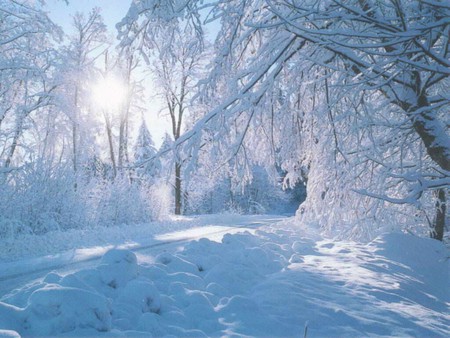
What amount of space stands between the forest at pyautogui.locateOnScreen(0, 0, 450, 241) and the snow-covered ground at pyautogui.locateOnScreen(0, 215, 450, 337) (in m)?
1.16

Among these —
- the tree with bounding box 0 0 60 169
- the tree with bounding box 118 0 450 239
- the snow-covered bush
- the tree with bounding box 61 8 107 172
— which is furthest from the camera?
the tree with bounding box 61 8 107 172

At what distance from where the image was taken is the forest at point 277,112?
3.04m

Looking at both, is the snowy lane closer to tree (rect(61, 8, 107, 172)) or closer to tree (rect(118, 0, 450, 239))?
tree (rect(118, 0, 450, 239))

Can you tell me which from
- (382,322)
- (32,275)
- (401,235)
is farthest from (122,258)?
(401,235)

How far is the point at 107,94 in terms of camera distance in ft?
63.7

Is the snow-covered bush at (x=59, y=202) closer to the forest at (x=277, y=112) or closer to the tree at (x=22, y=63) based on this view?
the forest at (x=277, y=112)

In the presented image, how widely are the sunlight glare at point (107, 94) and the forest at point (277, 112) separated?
86 centimetres

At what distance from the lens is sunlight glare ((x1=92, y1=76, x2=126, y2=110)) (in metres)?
17.8

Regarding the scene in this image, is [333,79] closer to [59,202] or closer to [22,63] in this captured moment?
[59,202]

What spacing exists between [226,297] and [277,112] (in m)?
3.21

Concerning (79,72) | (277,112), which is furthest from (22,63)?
(277,112)

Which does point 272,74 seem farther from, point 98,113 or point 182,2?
point 98,113

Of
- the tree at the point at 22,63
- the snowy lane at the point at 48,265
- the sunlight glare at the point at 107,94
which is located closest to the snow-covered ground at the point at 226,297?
the snowy lane at the point at 48,265

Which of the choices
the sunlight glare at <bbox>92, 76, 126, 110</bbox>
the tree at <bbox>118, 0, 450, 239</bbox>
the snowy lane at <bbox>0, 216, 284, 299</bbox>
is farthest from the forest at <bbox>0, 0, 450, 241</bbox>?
the snowy lane at <bbox>0, 216, 284, 299</bbox>
